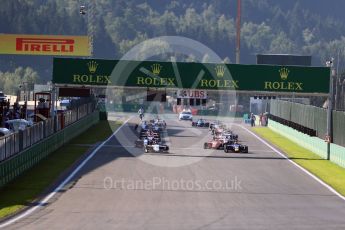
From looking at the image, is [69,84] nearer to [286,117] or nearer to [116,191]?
[116,191]

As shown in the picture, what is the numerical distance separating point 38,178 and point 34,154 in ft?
17.0

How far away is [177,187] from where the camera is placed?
35.4m

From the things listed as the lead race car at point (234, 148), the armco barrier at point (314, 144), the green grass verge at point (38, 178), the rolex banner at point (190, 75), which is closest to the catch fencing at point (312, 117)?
the armco barrier at point (314, 144)

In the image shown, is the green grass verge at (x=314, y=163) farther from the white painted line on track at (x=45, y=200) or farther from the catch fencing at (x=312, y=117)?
the white painted line on track at (x=45, y=200)

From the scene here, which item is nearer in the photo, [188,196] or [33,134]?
[188,196]

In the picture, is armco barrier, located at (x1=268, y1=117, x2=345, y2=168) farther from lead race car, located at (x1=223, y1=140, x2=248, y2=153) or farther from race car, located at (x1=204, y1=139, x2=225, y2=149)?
race car, located at (x1=204, y1=139, x2=225, y2=149)

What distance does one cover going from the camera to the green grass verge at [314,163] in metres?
40.0

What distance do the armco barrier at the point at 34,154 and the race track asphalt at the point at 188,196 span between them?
2.62 metres

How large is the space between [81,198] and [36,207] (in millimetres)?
2483

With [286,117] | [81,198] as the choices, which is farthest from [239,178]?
[286,117]

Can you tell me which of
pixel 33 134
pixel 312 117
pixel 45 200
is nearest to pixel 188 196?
pixel 45 200

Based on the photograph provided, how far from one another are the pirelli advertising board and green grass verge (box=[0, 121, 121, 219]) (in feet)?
42.9

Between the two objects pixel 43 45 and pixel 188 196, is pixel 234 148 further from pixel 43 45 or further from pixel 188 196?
pixel 43 45

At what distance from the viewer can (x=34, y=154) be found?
4228cm
